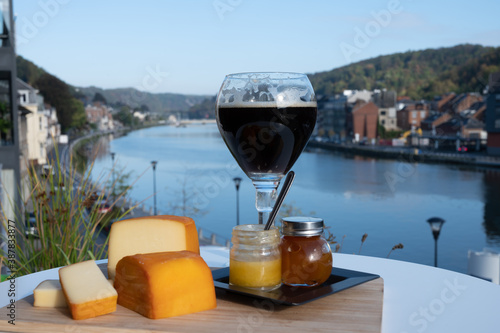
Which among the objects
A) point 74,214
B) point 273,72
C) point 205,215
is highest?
point 273,72

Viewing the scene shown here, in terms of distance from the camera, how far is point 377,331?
1.06 meters

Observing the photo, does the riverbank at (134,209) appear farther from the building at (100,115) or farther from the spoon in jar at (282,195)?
the building at (100,115)

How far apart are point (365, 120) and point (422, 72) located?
15.5 m

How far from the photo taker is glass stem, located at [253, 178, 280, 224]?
1258 mm

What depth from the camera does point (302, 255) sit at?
1.32 meters

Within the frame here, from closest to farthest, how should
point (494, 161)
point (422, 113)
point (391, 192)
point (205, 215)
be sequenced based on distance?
point (205, 215), point (391, 192), point (494, 161), point (422, 113)

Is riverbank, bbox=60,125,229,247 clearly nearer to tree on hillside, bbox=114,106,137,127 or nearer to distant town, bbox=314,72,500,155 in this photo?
tree on hillside, bbox=114,106,137,127

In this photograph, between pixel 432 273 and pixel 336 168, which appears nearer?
pixel 432 273

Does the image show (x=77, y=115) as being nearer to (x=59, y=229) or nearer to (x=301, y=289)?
(x=59, y=229)

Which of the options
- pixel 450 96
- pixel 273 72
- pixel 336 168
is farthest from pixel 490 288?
pixel 450 96

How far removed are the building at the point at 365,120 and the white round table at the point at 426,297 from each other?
7828cm

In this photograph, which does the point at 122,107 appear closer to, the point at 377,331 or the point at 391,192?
the point at 391,192

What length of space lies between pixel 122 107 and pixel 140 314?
71.0 metres

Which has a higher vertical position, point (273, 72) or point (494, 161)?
point (273, 72)
